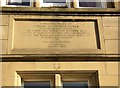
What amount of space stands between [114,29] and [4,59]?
250 centimetres

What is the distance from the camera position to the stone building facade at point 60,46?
23.5ft

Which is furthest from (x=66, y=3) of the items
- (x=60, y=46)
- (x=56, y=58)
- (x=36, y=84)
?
(x=36, y=84)

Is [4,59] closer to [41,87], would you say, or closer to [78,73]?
[41,87]

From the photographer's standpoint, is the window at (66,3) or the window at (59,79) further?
the window at (66,3)

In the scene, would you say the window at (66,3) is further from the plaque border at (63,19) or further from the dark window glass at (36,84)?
the dark window glass at (36,84)

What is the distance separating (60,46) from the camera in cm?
748

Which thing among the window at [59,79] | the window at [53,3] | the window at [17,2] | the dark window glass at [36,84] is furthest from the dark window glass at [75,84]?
the window at [17,2]

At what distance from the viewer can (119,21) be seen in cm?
783

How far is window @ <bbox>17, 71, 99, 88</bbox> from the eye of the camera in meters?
7.16

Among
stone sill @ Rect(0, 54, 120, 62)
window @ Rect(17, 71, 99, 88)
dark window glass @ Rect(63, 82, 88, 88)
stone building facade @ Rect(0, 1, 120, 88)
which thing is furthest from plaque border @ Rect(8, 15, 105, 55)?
dark window glass @ Rect(63, 82, 88, 88)

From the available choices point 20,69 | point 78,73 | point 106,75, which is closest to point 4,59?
point 20,69

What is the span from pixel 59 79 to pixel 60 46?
74cm

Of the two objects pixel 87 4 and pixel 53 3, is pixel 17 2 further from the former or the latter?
pixel 87 4

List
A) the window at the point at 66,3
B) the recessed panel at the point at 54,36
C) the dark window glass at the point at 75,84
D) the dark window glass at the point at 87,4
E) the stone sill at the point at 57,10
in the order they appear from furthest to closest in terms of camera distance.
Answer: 1. the dark window glass at the point at 87,4
2. the window at the point at 66,3
3. the stone sill at the point at 57,10
4. the recessed panel at the point at 54,36
5. the dark window glass at the point at 75,84
